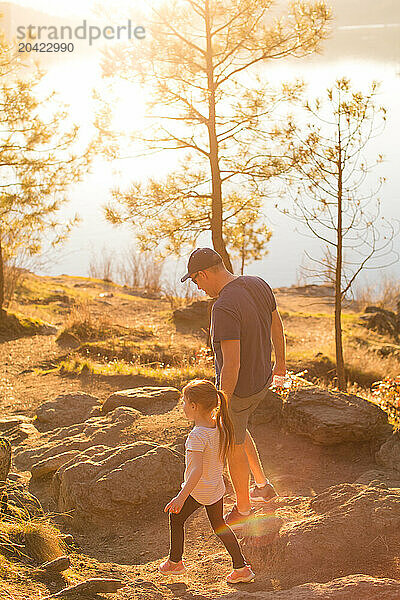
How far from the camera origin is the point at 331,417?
21.7 ft

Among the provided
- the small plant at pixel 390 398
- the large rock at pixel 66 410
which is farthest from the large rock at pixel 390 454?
the large rock at pixel 66 410

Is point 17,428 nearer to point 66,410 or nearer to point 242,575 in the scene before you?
point 66,410

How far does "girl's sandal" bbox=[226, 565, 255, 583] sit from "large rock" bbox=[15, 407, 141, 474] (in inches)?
113

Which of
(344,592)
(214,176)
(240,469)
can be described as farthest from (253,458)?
(214,176)

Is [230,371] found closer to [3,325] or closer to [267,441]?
[267,441]

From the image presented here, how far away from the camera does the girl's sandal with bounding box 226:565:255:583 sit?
4.07 m

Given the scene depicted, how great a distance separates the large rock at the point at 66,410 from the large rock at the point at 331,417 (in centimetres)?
273

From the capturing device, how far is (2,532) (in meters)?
4.48

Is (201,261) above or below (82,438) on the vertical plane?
above

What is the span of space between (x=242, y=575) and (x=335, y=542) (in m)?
0.72

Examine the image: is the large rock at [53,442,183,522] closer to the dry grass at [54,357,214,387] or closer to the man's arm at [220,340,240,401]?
the man's arm at [220,340,240,401]

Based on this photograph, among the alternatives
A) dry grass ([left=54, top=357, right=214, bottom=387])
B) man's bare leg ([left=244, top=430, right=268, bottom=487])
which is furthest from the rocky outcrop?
man's bare leg ([left=244, top=430, right=268, bottom=487])

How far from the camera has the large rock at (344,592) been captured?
3404 mm

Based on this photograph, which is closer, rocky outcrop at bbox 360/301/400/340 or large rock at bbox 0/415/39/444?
large rock at bbox 0/415/39/444
